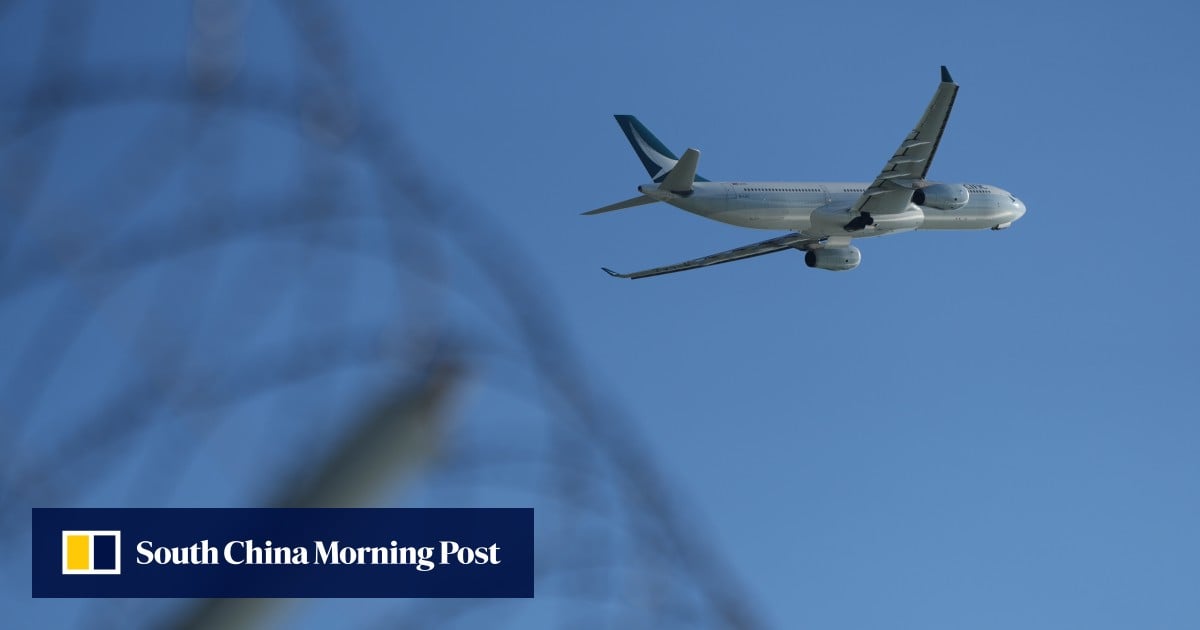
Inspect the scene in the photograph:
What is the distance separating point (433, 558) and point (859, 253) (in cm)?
5614

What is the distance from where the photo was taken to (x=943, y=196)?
2474 inches

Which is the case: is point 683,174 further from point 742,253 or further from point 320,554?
point 320,554

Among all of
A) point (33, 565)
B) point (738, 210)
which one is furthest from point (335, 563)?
point (738, 210)

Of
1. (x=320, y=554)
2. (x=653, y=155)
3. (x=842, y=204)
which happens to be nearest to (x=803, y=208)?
(x=842, y=204)

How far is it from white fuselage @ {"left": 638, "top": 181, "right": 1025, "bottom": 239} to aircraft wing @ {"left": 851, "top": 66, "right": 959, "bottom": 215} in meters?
0.80

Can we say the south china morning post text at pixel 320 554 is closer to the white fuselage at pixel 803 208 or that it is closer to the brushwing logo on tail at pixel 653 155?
the white fuselage at pixel 803 208

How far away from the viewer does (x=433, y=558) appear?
45.6 feet

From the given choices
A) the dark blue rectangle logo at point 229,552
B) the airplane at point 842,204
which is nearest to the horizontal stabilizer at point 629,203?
the airplane at point 842,204

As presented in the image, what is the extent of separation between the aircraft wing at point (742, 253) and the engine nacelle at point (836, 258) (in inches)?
41.9

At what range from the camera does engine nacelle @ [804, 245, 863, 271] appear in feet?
220

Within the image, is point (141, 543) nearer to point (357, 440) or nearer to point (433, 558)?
point (433, 558)

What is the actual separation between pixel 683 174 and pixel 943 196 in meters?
11.9

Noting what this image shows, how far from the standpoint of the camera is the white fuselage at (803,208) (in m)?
65.6

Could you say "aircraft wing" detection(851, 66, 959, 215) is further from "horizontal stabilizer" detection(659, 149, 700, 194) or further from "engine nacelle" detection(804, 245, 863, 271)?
"horizontal stabilizer" detection(659, 149, 700, 194)
